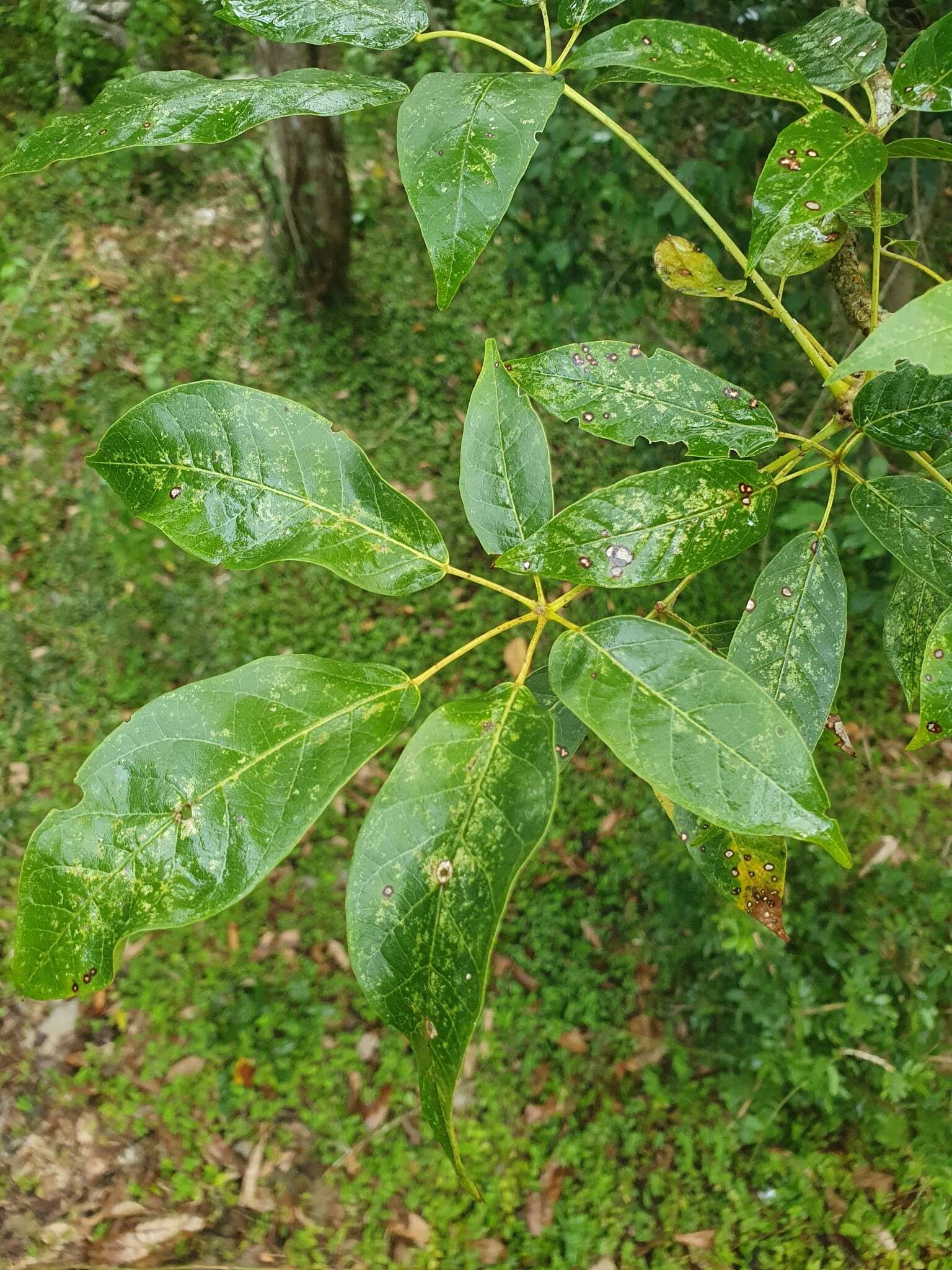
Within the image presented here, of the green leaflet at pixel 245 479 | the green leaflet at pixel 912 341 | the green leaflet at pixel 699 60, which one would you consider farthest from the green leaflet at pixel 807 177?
the green leaflet at pixel 245 479

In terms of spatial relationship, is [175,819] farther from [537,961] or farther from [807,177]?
[537,961]

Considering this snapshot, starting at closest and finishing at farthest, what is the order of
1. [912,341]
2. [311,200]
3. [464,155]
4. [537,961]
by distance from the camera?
[912,341] < [464,155] < [537,961] < [311,200]

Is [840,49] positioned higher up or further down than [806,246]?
higher up

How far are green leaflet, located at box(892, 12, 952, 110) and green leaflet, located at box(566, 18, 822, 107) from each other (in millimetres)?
112

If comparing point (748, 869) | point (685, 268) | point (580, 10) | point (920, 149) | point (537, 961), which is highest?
point (580, 10)

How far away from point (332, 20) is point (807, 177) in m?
0.49

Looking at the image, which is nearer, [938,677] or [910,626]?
[938,677]

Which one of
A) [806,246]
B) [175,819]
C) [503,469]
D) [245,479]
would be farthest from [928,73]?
[175,819]

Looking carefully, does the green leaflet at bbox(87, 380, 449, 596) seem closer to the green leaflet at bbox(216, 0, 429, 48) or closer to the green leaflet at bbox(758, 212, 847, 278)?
the green leaflet at bbox(216, 0, 429, 48)

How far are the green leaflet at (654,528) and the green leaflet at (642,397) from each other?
88mm

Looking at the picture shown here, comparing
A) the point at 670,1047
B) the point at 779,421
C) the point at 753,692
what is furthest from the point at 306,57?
the point at 670,1047

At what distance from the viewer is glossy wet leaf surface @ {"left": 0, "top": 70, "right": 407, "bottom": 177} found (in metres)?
0.71

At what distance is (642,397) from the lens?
87 cm

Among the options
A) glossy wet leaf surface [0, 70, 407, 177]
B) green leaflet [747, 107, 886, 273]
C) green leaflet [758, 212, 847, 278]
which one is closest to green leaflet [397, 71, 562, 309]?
glossy wet leaf surface [0, 70, 407, 177]
